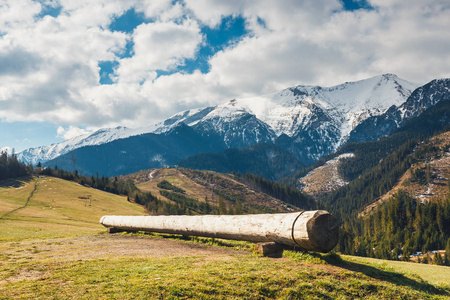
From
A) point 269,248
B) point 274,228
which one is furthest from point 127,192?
point 274,228

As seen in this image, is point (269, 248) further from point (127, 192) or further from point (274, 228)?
point (127, 192)

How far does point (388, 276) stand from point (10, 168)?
205013 mm

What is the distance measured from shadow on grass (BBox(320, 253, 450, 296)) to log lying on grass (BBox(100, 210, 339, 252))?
60 centimetres

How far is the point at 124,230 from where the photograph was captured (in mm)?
30234

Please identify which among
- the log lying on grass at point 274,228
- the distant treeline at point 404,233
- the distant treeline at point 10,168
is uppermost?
the distant treeline at point 10,168

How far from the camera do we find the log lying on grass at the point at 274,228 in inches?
506

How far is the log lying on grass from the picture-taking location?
42.1 ft

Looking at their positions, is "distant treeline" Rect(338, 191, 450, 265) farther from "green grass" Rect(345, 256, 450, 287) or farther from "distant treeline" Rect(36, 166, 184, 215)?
"green grass" Rect(345, 256, 450, 287)

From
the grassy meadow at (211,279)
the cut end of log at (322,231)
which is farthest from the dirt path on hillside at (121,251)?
the cut end of log at (322,231)

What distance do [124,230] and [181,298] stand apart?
24039 millimetres

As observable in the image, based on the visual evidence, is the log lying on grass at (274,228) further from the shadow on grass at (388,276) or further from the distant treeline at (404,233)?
the distant treeline at (404,233)

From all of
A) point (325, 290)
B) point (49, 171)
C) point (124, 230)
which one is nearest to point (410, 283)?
point (325, 290)

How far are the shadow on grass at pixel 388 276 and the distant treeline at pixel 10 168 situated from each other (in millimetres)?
192433

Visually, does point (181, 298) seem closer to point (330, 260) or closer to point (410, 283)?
point (330, 260)
